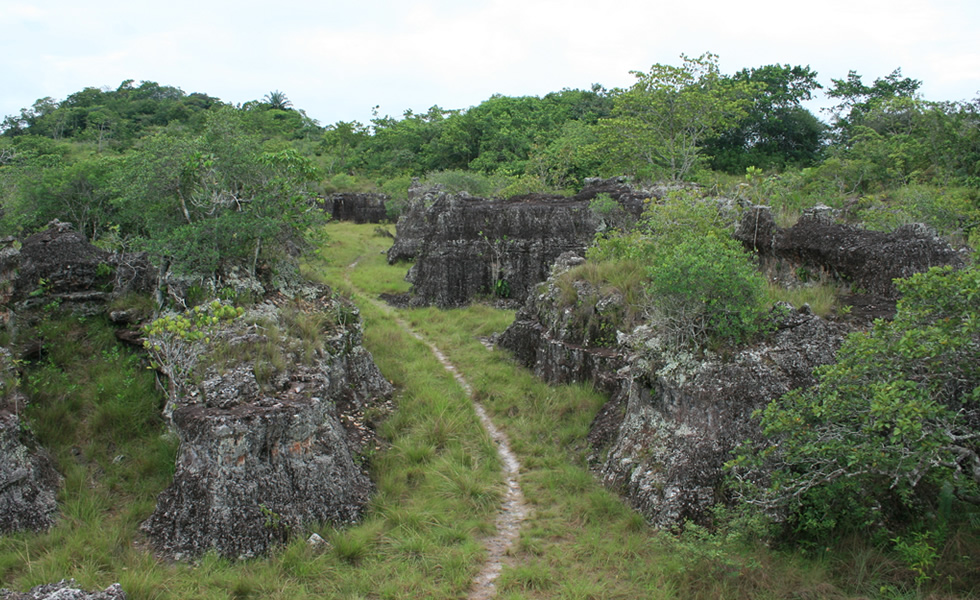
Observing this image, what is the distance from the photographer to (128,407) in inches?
336

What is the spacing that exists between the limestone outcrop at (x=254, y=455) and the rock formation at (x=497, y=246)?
10.6m

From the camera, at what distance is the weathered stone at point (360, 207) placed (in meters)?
38.2

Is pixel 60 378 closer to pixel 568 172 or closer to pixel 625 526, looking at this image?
pixel 625 526

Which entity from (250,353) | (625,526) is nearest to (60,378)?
(250,353)

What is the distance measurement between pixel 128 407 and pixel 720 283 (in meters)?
8.40

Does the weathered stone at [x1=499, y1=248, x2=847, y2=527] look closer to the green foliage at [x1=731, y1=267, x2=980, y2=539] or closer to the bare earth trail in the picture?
the green foliage at [x1=731, y1=267, x2=980, y2=539]

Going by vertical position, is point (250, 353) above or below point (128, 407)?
above

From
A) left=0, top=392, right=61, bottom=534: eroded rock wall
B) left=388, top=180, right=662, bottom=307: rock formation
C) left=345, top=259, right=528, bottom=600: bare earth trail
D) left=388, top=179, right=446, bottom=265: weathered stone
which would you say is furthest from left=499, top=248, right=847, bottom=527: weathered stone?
left=388, top=179, right=446, bottom=265: weathered stone

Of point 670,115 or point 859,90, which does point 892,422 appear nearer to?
point 670,115

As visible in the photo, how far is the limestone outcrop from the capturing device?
6.23m

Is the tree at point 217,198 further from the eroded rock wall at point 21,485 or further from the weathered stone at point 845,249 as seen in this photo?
the weathered stone at point 845,249

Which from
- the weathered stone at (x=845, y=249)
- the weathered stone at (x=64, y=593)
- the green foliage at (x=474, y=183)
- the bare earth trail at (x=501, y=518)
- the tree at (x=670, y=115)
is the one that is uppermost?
the tree at (x=670, y=115)

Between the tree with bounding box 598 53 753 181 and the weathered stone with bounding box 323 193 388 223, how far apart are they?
1589 cm

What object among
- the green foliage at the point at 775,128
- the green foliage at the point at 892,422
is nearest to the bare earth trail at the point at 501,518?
the green foliage at the point at 892,422
